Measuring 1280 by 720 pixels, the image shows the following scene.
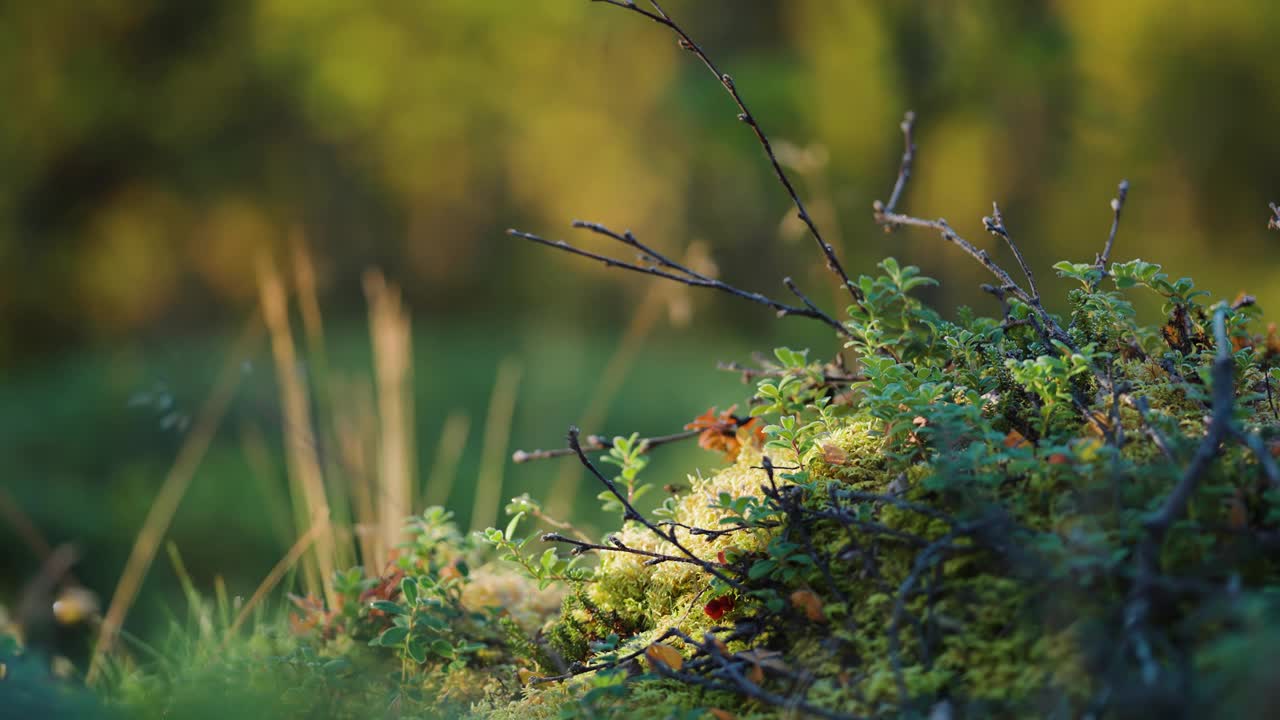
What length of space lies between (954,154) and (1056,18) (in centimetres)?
137

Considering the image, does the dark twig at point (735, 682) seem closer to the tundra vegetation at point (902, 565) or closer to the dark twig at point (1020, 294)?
the tundra vegetation at point (902, 565)

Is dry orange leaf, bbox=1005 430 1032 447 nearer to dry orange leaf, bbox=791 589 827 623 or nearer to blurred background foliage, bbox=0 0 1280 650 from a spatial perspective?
dry orange leaf, bbox=791 589 827 623

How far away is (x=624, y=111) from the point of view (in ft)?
50.8

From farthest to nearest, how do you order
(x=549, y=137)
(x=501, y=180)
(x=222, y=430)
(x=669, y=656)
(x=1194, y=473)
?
(x=501, y=180) → (x=549, y=137) → (x=222, y=430) → (x=669, y=656) → (x=1194, y=473)

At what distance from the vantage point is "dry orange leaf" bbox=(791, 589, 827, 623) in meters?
1.27

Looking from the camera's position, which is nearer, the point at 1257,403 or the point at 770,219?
the point at 1257,403

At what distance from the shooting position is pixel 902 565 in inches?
49.1

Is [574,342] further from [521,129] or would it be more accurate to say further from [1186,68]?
[1186,68]

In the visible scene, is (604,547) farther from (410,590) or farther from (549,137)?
(549,137)

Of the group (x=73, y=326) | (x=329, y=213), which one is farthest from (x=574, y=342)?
(x=73, y=326)

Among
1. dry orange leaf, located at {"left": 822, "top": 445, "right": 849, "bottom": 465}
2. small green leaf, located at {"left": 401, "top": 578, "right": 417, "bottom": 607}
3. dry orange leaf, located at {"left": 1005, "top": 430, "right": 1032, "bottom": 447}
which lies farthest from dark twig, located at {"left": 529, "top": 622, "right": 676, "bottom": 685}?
dry orange leaf, located at {"left": 1005, "top": 430, "right": 1032, "bottom": 447}

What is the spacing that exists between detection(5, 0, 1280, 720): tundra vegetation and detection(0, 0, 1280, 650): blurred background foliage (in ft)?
5.37

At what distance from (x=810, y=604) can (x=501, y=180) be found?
15476mm

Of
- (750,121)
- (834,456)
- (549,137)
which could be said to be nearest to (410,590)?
(834,456)
